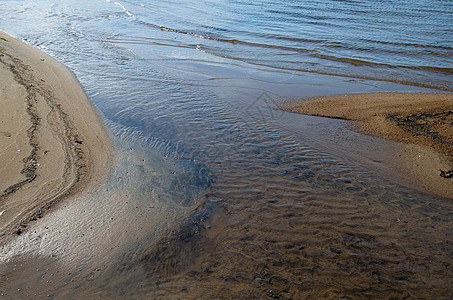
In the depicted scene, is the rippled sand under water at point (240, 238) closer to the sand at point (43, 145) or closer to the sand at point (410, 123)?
the sand at point (43, 145)

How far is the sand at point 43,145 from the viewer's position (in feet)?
16.0

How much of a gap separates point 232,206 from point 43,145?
405 cm

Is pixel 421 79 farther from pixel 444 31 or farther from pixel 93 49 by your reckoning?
pixel 93 49

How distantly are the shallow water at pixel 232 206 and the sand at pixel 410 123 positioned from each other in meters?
0.49

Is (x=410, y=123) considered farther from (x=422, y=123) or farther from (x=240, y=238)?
(x=240, y=238)

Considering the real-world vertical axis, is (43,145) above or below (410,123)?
below

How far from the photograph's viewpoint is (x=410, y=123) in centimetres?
795

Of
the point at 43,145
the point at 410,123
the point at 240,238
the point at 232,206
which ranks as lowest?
the point at 240,238

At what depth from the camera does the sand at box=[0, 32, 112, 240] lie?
488 centimetres

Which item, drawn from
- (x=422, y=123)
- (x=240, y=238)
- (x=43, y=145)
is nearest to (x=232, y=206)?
(x=240, y=238)

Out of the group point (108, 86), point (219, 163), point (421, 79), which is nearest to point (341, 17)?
point (421, 79)

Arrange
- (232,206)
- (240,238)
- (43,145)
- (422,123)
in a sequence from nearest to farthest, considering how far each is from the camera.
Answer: (240,238) → (232,206) → (43,145) → (422,123)

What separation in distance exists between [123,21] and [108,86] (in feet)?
41.4

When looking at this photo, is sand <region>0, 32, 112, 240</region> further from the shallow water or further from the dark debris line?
the dark debris line
